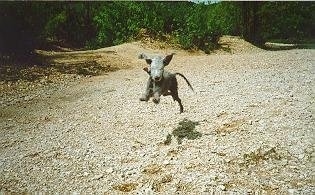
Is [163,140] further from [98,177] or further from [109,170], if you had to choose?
[98,177]

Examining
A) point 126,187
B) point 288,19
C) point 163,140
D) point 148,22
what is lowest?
point 126,187

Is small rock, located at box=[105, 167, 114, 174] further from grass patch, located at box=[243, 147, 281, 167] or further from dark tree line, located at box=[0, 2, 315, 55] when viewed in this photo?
dark tree line, located at box=[0, 2, 315, 55]

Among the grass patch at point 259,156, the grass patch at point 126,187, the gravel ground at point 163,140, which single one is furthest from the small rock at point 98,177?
the grass patch at point 259,156

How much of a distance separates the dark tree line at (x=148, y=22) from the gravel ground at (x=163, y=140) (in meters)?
4.98

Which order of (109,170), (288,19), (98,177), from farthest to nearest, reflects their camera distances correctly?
(288,19) → (109,170) → (98,177)

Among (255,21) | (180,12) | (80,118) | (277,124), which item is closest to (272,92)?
(277,124)

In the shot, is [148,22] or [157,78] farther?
[148,22]

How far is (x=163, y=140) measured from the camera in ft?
28.3

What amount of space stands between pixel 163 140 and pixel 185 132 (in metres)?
0.64

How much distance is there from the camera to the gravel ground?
7148 millimetres

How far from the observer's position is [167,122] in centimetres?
960

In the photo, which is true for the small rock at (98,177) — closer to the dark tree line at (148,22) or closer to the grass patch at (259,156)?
the grass patch at (259,156)

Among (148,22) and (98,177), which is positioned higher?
(148,22)

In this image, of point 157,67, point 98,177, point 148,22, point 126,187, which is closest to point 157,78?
point 157,67
